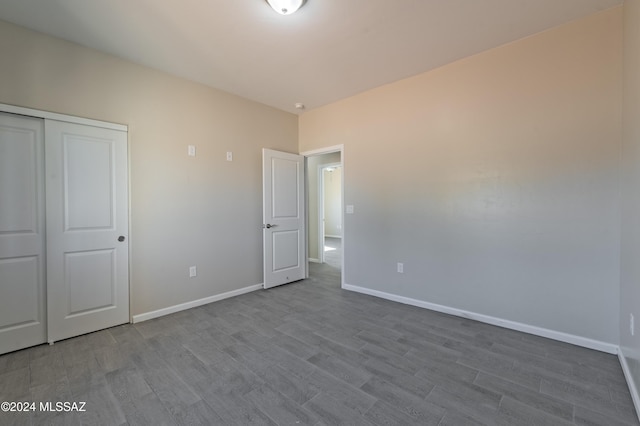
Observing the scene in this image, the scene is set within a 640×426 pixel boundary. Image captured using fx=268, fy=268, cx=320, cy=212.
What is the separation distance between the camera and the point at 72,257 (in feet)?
8.39

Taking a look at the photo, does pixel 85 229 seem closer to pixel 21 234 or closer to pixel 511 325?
pixel 21 234

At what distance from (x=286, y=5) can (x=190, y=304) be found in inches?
129

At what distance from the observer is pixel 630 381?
1.77 metres

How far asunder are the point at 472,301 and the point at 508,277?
0.45m

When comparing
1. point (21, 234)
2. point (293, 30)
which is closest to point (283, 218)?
point (293, 30)

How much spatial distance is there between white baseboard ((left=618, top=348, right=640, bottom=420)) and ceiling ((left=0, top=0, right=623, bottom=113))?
2.74 metres

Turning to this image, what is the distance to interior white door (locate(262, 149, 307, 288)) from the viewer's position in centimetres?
402

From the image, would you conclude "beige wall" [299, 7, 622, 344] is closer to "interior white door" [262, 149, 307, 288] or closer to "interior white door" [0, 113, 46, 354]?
"interior white door" [262, 149, 307, 288]

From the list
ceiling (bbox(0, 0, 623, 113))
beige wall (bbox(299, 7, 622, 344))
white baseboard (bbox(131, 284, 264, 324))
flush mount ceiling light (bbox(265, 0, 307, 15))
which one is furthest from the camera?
white baseboard (bbox(131, 284, 264, 324))

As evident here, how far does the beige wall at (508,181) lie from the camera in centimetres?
225

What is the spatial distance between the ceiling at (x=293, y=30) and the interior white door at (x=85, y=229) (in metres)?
0.89

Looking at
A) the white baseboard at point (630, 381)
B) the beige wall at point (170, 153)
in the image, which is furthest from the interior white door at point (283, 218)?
the white baseboard at point (630, 381)

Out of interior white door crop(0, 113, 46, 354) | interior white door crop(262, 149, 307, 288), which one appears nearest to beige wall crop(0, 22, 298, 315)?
interior white door crop(262, 149, 307, 288)

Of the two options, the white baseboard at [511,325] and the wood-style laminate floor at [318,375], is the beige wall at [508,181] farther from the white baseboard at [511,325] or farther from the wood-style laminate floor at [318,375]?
the wood-style laminate floor at [318,375]
